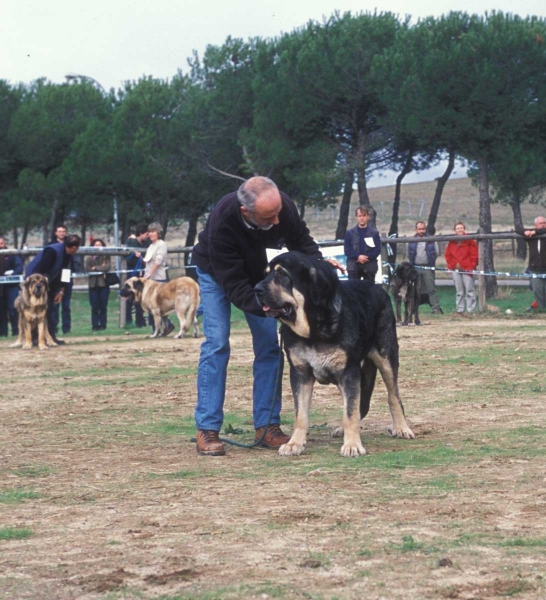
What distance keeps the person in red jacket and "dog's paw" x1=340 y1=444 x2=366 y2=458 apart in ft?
48.2

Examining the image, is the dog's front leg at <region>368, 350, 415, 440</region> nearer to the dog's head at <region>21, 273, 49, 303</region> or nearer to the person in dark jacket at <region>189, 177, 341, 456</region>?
the person in dark jacket at <region>189, 177, 341, 456</region>

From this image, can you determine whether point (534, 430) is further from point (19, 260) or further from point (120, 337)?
point (19, 260)

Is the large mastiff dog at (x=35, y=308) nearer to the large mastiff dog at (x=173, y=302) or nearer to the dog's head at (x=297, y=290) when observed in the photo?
the large mastiff dog at (x=173, y=302)

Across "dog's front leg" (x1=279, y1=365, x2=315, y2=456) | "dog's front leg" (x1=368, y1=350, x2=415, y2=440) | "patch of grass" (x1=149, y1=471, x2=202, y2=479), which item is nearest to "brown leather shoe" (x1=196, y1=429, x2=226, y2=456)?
"dog's front leg" (x1=279, y1=365, x2=315, y2=456)

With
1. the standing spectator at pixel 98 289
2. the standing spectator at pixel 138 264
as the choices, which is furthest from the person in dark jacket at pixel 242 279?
the standing spectator at pixel 138 264

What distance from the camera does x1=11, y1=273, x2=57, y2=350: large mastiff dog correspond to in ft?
55.6

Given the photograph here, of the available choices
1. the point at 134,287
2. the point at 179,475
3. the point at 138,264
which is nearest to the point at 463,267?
the point at 134,287

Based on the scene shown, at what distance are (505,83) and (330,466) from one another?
26264 millimetres

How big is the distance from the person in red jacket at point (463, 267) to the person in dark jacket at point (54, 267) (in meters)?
7.65

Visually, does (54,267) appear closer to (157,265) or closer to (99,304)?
(157,265)

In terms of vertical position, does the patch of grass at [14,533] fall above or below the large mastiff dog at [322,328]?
below

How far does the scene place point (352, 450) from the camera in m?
6.37

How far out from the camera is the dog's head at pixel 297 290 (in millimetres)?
6055

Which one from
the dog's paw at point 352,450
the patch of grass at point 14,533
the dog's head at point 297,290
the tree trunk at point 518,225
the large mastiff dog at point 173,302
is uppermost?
the tree trunk at point 518,225
